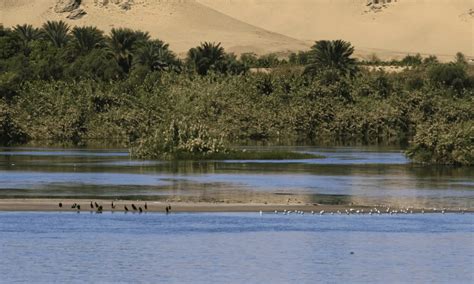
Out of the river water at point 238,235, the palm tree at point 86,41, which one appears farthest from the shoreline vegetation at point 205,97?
the river water at point 238,235

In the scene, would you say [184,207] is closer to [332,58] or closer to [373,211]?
[373,211]

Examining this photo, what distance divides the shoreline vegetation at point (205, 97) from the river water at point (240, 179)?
14863 mm

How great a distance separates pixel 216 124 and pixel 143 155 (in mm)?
25313

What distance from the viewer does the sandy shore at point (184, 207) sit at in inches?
1775

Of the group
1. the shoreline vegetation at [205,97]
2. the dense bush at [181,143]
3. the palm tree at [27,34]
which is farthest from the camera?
the palm tree at [27,34]

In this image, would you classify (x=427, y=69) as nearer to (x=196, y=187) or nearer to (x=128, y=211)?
(x=196, y=187)

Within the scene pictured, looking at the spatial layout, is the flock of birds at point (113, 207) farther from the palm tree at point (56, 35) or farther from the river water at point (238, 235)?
the palm tree at point (56, 35)

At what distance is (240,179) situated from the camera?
60031 millimetres

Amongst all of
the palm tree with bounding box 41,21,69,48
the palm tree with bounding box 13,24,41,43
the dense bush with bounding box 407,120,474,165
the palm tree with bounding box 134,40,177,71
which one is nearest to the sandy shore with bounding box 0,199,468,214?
the dense bush with bounding box 407,120,474,165

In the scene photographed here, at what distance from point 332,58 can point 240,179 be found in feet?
216

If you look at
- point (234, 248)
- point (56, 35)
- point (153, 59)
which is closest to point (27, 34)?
point (56, 35)

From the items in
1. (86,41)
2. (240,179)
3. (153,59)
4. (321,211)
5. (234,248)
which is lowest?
(234,248)

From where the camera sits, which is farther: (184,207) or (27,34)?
(27,34)

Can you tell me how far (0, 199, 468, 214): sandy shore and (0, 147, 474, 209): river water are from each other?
2.08 m
